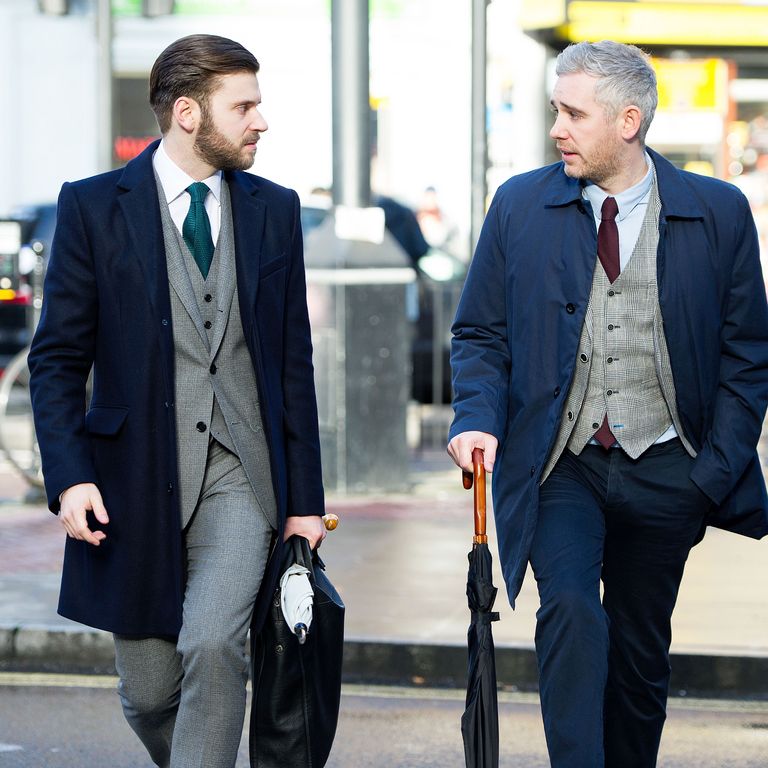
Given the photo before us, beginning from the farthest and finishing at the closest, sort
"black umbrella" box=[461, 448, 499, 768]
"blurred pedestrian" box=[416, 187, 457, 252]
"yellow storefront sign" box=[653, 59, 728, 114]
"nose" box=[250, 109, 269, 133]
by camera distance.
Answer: "blurred pedestrian" box=[416, 187, 457, 252] → "yellow storefront sign" box=[653, 59, 728, 114] → "nose" box=[250, 109, 269, 133] → "black umbrella" box=[461, 448, 499, 768]

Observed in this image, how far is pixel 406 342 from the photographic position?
963 cm

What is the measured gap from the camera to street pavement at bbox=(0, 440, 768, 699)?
6.11 m

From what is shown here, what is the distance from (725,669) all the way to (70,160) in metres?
20.0

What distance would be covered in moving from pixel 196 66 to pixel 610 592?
1.66 m

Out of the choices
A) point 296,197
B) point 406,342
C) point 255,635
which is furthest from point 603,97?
point 406,342

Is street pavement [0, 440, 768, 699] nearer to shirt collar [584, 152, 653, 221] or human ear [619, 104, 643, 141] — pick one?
shirt collar [584, 152, 653, 221]

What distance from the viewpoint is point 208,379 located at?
3736mm

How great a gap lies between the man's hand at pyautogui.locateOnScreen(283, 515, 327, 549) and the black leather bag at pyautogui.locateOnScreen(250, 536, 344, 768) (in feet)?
0.51

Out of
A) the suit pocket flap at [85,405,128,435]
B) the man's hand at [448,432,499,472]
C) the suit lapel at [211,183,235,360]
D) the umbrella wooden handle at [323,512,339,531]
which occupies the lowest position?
the umbrella wooden handle at [323,512,339,531]

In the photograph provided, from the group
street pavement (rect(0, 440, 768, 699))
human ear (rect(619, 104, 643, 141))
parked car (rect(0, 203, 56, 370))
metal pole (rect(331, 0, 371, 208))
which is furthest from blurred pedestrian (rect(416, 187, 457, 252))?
human ear (rect(619, 104, 643, 141))

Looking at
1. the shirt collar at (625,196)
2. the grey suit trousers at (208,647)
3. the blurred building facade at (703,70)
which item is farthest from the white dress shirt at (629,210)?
the blurred building facade at (703,70)

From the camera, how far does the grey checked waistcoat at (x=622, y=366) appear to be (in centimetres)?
387

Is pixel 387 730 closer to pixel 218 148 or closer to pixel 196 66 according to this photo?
pixel 218 148


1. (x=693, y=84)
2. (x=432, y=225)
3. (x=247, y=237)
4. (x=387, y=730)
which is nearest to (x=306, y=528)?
(x=247, y=237)
